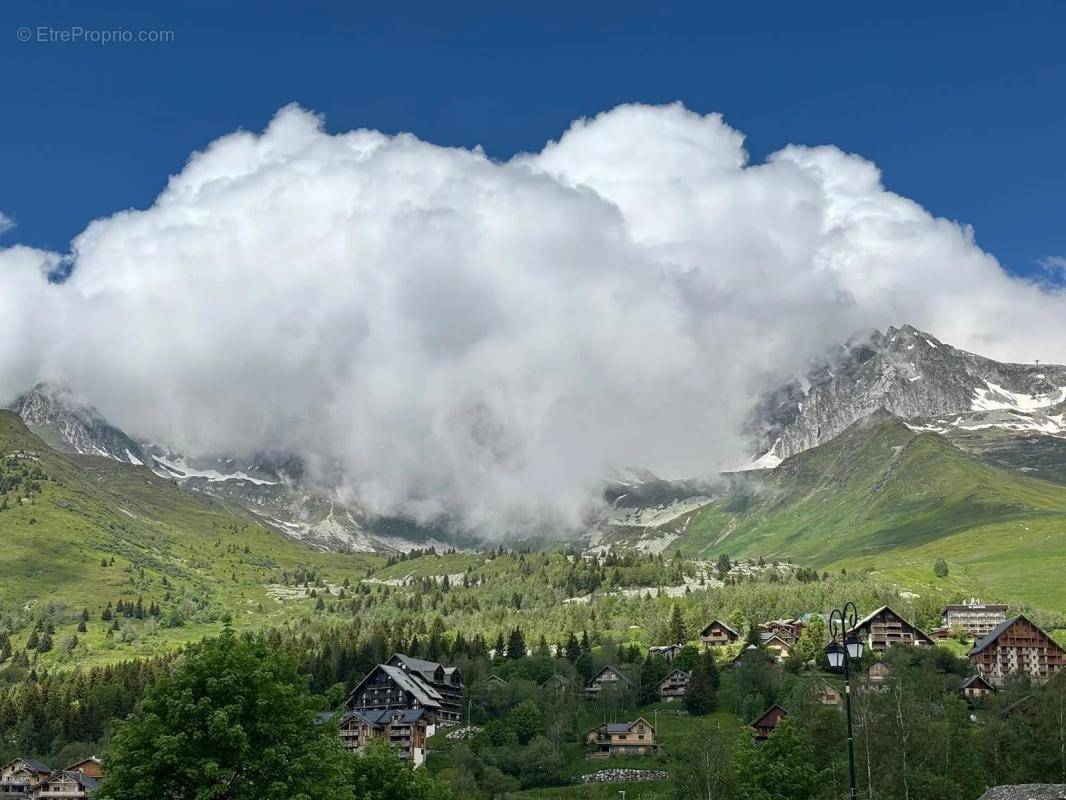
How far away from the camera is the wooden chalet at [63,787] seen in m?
196

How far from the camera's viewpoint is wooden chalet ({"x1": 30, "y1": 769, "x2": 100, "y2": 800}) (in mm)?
196125

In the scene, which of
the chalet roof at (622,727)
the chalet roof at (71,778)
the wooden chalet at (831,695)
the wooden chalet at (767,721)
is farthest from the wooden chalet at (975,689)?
the chalet roof at (71,778)

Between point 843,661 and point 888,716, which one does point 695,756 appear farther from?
point 843,661

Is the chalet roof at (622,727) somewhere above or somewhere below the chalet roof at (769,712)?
below

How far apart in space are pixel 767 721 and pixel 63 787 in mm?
122921

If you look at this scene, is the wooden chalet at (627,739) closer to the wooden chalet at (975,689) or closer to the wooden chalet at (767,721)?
the wooden chalet at (767,721)

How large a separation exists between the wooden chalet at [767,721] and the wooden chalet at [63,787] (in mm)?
115594

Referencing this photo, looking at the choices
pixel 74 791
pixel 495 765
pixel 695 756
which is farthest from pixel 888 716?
pixel 74 791

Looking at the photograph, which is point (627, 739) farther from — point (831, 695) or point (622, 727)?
point (831, 695)

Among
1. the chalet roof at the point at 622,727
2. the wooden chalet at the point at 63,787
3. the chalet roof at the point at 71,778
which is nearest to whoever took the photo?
the chalet roof at the point at 622,727

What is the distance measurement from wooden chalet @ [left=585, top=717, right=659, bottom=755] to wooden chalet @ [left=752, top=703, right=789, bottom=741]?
17061mm

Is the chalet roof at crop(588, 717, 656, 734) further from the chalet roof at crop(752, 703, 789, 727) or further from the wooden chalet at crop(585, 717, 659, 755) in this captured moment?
the chalet roof at crop(752, 703, 789, 727)

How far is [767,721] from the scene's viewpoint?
18225 cm

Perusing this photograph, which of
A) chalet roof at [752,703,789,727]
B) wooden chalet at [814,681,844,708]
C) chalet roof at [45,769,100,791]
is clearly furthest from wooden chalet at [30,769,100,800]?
wooden chalet at [814,681,844,708]
